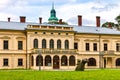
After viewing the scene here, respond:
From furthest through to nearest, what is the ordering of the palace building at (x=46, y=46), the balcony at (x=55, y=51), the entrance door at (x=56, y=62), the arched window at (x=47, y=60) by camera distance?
the entrance door at (x=56, y=62) < the arched window at (x=47, y=60) < the palace building at (x=46, y=46) < the balcony at (x=55, y=51)

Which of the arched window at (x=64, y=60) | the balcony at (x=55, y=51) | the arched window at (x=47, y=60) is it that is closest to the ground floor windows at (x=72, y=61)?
the arched window at (x=64, y=60)

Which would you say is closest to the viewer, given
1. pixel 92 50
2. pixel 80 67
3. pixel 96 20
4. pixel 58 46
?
pixel 80 67

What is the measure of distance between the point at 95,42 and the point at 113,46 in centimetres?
372

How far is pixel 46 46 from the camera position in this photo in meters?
56.6

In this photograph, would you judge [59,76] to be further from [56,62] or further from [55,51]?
[56,62]

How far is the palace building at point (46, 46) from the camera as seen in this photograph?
54.7 meters

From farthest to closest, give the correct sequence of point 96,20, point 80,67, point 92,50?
point 96,20 < point 92,50 < point 80,67

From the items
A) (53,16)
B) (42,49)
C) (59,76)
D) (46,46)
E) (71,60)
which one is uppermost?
(53,16)

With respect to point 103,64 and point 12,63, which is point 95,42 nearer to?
point 103,64

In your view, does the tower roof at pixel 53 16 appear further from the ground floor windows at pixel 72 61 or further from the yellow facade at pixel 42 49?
the ground floor windows at pixel 72 61

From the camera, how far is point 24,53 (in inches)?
2201

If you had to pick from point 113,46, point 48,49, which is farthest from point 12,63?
point 113,46

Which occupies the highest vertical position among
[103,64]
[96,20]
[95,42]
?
[96,20]

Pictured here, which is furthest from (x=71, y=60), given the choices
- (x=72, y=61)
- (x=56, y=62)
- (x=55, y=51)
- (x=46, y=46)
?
(x=46, y=46)
